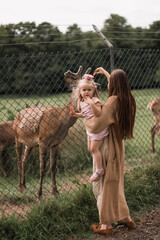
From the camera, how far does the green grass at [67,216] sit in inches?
144

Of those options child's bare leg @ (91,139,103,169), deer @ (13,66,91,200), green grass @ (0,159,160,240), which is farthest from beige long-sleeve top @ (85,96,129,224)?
deer @ (13,66,91,200)

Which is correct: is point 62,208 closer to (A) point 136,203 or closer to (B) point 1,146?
(A) point 136,203

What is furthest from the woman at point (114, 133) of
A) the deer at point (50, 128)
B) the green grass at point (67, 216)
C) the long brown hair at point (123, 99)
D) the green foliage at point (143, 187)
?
the deer at point (50, 128)

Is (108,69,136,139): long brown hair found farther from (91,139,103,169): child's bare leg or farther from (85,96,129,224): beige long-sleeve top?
(91,139,103,169): child's bare leg

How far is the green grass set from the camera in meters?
3.67

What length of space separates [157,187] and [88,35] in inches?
902

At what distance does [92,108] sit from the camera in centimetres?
328

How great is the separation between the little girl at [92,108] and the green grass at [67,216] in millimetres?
785

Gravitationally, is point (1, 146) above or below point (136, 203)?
below

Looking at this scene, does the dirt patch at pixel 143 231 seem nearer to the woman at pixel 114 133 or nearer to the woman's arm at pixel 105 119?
the woman at pixel 114 133

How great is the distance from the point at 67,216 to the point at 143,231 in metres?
0.97

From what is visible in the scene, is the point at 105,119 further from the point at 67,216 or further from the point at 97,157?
the point at 67,216

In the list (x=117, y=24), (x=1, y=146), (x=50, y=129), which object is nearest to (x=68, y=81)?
(x=50, y=129)

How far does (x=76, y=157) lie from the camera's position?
708 centimetres
